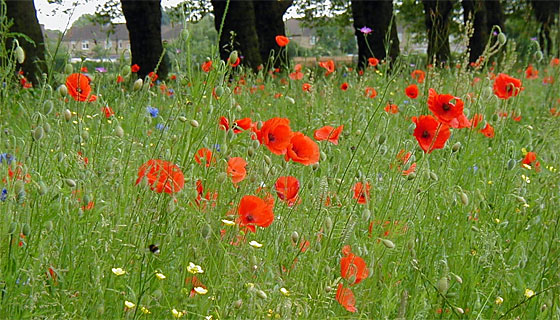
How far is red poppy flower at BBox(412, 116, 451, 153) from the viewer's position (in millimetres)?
1983

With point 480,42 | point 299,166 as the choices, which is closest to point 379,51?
point 480,42

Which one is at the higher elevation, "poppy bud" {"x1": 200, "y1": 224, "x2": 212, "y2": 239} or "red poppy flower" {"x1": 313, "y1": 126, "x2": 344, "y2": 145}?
"red poppy flower" {"x1": 313, "y1": 126, "x2": 344, "y2": 145}

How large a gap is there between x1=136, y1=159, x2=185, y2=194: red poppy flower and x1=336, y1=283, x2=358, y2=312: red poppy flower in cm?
45

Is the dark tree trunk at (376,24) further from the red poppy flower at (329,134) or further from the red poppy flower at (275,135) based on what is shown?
the red poppy flower at (275,135)

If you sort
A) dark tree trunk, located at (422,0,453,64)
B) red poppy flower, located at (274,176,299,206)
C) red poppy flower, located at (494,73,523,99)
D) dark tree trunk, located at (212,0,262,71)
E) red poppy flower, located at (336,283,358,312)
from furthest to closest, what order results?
dark tree trunk, located at (212,0,262,71) → dark tree trunk, located at (422,0,453,64) → red poppy flower, located at (494,73,523,99) → red poppy flower, located at (274,176,299,206) → red poppy flower, located at (336,283,358,312)

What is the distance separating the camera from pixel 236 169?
5.62 feet

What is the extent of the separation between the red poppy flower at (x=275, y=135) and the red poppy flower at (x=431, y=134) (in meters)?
0.44

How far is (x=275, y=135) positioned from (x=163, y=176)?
1.15 ft

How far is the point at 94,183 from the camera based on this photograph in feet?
6.10

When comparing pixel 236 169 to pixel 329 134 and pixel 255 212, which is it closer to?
pixel 255 212

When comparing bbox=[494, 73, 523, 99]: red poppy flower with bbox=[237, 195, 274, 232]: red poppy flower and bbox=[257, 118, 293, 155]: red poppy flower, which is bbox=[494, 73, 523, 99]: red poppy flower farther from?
bbox=[237, 195, 274, 232]: red poppy flower

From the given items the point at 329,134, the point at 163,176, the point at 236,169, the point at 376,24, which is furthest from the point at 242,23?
the point at 163,176

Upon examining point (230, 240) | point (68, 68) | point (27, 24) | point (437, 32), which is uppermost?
point (68, 68)

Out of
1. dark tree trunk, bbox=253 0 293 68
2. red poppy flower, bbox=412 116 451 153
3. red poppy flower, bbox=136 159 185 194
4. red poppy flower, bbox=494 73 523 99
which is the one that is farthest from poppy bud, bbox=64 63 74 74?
dark tree trunk, bbox=253 0 293 68
